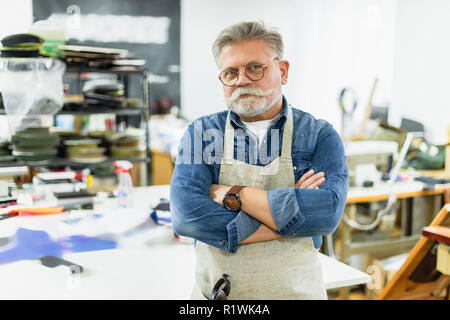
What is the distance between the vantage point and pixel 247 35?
1.52 metres

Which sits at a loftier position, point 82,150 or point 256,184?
point 256,184

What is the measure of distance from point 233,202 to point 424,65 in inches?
148

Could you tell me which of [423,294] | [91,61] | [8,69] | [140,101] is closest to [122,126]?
[140,101]

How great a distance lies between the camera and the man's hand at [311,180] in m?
1.50

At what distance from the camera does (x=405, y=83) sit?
4.75 meters

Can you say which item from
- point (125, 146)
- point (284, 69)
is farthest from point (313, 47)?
point (284, 69)

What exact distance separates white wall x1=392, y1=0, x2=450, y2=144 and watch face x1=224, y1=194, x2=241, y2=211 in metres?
3.20

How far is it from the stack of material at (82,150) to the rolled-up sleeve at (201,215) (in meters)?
1.95

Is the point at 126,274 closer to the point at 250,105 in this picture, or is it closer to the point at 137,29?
the point at 250,105

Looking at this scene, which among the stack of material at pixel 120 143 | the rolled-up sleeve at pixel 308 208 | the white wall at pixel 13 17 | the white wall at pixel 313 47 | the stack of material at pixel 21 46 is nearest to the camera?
the rolled-up sleeve at pixel 308 208

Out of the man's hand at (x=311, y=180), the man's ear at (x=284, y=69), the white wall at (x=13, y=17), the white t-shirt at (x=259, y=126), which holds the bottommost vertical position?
the man's hand at (x=311, y=180)

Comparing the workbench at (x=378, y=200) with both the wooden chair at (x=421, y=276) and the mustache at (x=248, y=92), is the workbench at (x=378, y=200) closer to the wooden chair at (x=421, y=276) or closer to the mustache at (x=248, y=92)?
the wooden chair at (x=421, y=276)

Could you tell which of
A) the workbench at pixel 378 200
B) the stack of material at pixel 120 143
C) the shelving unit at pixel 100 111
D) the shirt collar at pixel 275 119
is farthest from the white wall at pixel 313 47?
the shirt collar at pixel 275 119

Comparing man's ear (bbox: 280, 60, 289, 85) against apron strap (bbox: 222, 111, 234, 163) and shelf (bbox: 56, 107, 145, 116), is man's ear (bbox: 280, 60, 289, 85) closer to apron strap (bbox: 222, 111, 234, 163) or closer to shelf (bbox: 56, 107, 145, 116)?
apron strap (bbox: 222, 111, 234, 163)
